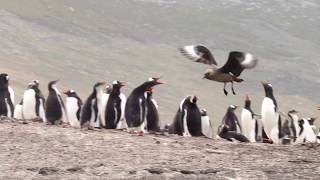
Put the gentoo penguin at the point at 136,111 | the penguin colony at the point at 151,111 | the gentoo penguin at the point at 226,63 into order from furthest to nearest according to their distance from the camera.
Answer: the gentoo penguin at the point at 136,111, the penguin colony at the point at 151,111, the gentoo penguin at the point at 226,63

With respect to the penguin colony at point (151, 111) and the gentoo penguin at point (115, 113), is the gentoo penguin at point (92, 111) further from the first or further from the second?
the gentoo penguin at point (115, 113)

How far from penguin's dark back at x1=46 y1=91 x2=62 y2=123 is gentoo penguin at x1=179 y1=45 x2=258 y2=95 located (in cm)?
583

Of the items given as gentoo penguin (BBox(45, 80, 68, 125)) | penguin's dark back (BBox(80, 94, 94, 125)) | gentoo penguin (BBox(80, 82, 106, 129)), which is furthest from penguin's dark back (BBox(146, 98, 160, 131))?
gentoo penguin (BBox(45, 80, 68, 125))

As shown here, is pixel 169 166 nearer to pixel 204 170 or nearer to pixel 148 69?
pixel 204 170

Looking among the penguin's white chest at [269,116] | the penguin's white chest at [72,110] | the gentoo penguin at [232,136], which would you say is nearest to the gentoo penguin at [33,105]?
the penguin's white chest at [72,110]

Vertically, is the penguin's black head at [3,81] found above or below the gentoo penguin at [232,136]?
above

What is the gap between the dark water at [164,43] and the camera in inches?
1889

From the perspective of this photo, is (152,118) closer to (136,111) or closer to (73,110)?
(136,111)

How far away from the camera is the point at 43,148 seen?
9.05m

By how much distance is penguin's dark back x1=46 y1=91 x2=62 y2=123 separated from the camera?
608 inches

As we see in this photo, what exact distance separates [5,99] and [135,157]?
8.16 metres

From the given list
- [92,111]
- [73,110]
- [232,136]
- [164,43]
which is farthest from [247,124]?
[164,43]

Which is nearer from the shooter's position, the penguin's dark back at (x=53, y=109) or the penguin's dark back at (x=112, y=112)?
the penguin's dark back at (x=112, y=112)

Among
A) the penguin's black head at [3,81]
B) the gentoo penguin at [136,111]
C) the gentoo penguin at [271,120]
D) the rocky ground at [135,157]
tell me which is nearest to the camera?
the rocky ground at [135,157]
